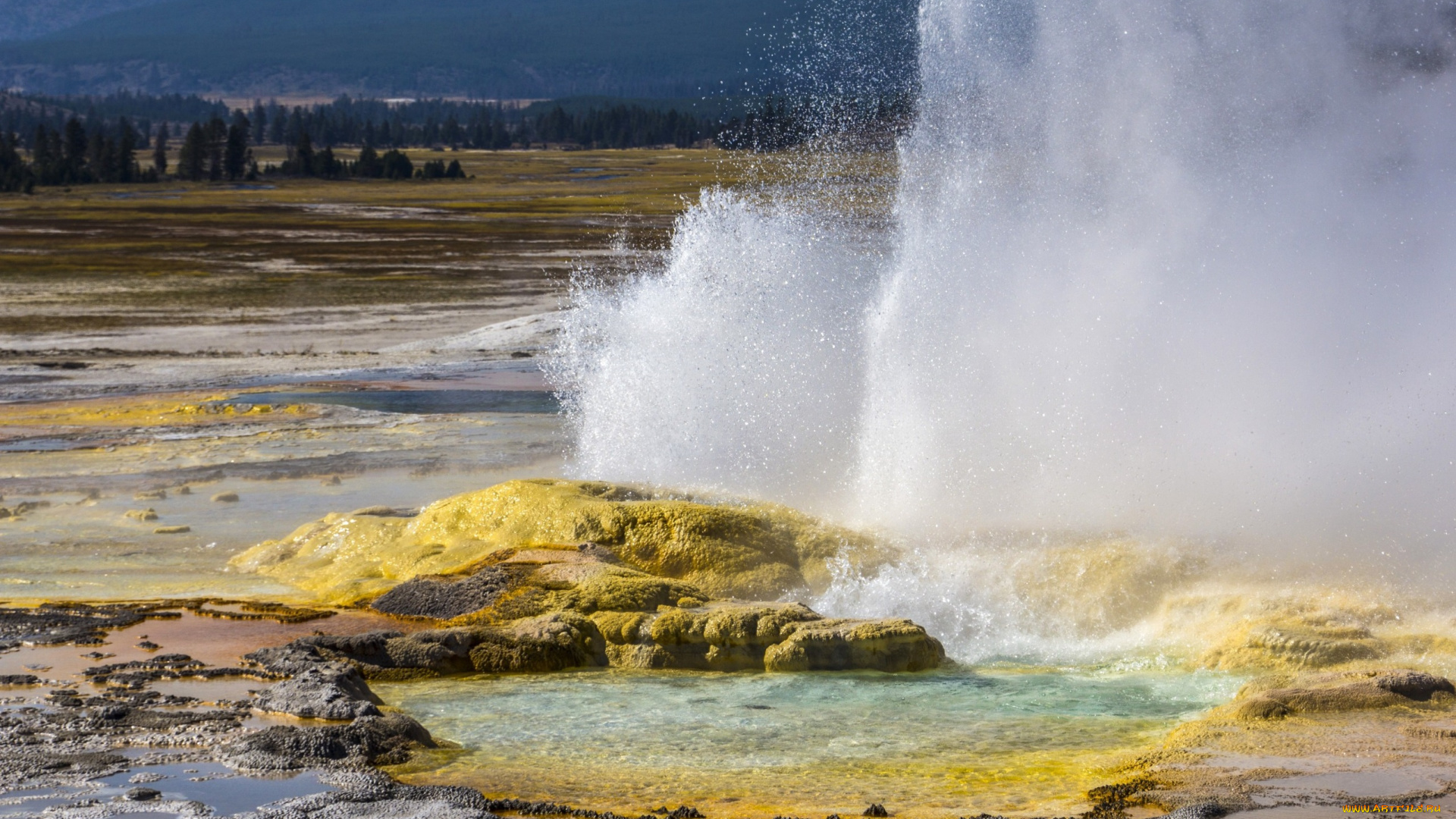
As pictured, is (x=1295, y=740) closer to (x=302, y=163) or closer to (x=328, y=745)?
(x=328, y=745)

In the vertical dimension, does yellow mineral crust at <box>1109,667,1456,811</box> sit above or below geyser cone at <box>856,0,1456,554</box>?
below

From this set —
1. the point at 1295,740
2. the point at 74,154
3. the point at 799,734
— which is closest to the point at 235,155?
the point at 74,154

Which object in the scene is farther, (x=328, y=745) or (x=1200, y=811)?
(x=328, y=745)

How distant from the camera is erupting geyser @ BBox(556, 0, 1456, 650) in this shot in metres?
10.3

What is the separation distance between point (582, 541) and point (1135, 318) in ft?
14.4

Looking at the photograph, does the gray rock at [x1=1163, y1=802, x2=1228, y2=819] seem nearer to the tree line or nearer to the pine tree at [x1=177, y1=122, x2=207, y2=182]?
the tree line

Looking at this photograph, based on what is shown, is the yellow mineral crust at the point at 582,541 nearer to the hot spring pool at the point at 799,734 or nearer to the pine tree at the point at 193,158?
the hot spring pool at the point at 799,734

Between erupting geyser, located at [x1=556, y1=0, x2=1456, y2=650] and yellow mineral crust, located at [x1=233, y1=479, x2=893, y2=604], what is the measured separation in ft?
2.64

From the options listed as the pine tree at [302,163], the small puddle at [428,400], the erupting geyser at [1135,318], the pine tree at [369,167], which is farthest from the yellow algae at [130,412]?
the pine tree at [302,163]

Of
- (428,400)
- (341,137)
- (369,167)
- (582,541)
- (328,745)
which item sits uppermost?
(341,137)

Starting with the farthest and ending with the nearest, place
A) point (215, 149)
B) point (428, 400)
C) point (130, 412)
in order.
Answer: point (215, 149) → point (428, 400) → point (130, 412)

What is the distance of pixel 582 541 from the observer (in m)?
10.3

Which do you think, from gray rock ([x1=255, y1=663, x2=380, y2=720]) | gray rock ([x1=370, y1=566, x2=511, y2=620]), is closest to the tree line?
gray rock ([x1=370, y1=566, x2=511, y2=620])

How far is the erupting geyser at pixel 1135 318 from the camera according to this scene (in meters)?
10.3
